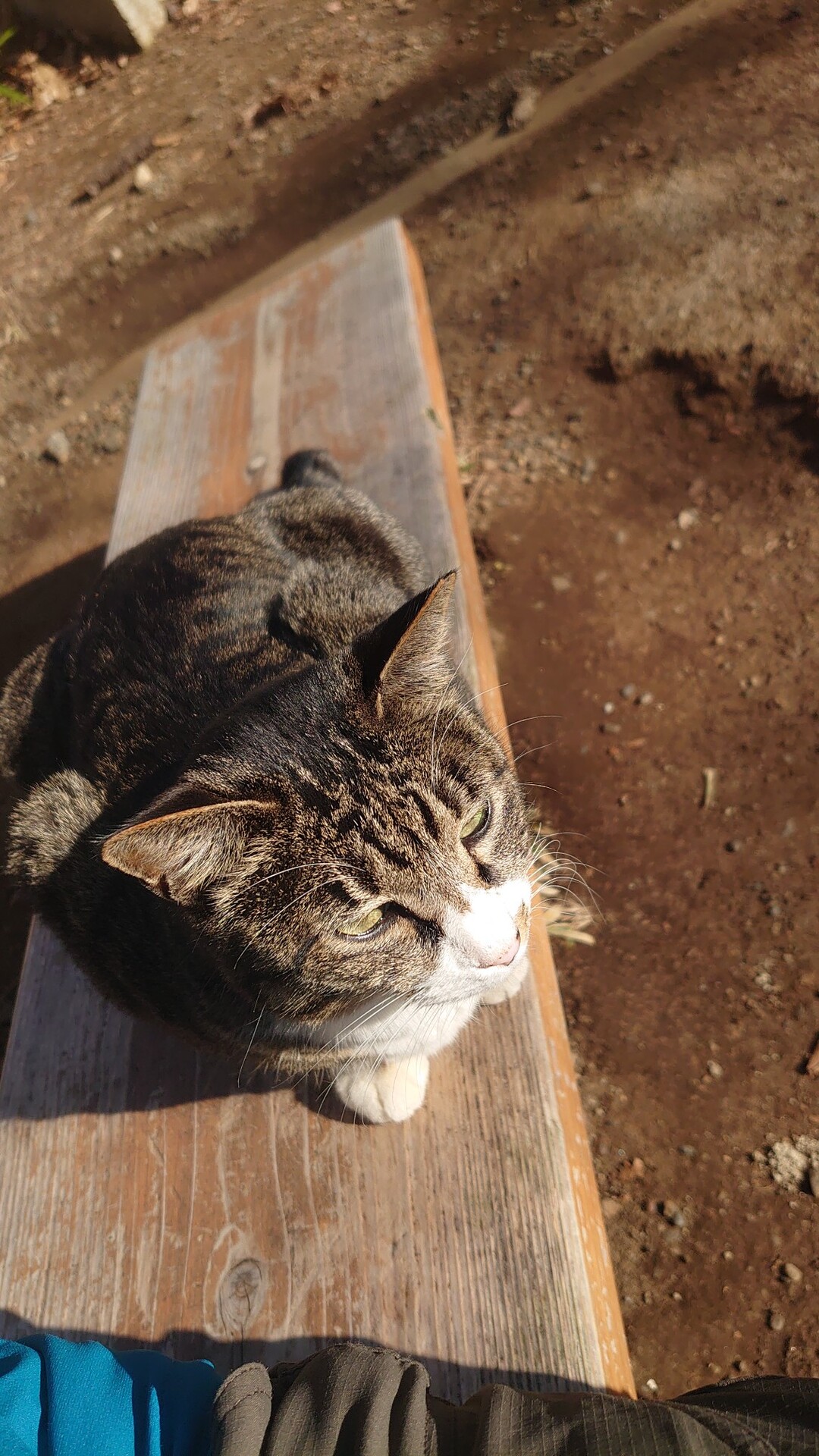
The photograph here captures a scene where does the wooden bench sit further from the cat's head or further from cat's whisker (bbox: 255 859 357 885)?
cat's whisker (bbox: 255 859 357 885)

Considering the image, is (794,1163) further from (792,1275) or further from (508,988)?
(508,988)

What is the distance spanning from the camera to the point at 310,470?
2699 millimetres

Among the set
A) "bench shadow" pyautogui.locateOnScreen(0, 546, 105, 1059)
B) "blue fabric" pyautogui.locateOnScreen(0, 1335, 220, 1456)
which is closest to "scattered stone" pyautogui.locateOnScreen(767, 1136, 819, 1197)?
"blue fabric" pyautogui.locateOnScreen(0, 1335, 220, 1456)

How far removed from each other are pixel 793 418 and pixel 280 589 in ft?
8.06

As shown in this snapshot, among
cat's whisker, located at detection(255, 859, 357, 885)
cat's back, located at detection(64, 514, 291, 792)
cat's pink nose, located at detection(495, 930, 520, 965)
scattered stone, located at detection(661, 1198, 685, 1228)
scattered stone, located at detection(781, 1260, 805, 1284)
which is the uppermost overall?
cat's back, located at detection(64, 514, 291, 792)

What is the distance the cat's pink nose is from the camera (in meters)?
1.50

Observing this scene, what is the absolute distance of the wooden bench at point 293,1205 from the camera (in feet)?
4.95

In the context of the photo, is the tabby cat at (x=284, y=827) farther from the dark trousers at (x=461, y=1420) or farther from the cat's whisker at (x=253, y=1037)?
the dark trousers at (x=461, y=1420)

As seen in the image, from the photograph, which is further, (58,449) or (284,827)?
(58,449)

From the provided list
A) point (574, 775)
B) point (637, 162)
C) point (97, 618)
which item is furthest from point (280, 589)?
point (637, 162)

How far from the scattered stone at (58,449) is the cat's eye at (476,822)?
4.42 metres

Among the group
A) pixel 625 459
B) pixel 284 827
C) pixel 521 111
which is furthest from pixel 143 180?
pixel 284 827

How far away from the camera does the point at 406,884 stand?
149cm

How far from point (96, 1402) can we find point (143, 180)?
7.52m
